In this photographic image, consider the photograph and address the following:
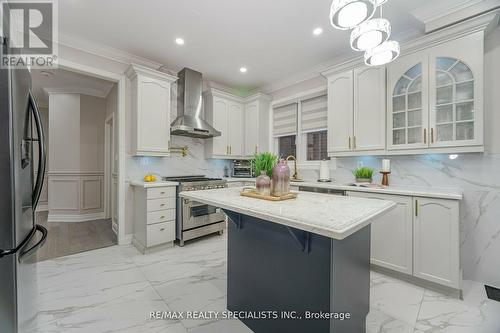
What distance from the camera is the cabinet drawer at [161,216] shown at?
9.86 feet

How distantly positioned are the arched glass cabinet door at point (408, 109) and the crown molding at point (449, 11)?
0.42 meters

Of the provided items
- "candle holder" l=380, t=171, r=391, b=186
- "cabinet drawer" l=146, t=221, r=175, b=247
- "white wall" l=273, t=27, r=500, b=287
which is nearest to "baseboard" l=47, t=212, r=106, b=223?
"cabinet drawer" l=146, t=221, r=175, b=247

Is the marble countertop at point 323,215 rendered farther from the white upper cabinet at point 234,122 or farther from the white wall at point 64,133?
the white wall at point 64,133

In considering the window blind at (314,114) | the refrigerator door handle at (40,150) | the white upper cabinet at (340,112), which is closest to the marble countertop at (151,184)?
the refrigerator door handle at (40,150)

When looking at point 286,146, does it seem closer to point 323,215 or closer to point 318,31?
point 318,31

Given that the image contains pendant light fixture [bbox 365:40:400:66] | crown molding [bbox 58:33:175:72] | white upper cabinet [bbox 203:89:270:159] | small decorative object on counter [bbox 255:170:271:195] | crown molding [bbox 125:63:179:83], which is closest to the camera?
pendant light fixture [bbox 365:40:400:66]

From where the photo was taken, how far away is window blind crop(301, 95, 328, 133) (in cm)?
366

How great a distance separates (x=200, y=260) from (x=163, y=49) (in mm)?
2929

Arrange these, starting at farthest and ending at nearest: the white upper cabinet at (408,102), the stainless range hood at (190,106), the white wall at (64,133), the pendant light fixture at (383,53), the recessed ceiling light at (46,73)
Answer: the white wall at (64,133), the recessed ceiling light at (46,73), the stainless range hood at (190,106), the white upper cabinet at (408,102), the pendant light fixture at (383,53)

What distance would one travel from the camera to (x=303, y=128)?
4.00 m

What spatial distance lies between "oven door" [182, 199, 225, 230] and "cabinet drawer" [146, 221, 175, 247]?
18 centimetres

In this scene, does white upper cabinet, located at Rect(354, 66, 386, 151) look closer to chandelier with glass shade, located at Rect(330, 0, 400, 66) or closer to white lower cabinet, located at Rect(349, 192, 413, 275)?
white lower cabinet, located at Rect(349, 192, 413, 275)

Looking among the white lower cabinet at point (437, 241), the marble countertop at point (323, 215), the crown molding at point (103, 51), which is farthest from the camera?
the crown molding at point (103, 51)

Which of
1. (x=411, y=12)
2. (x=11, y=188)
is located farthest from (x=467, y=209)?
(x=11, y=188)
